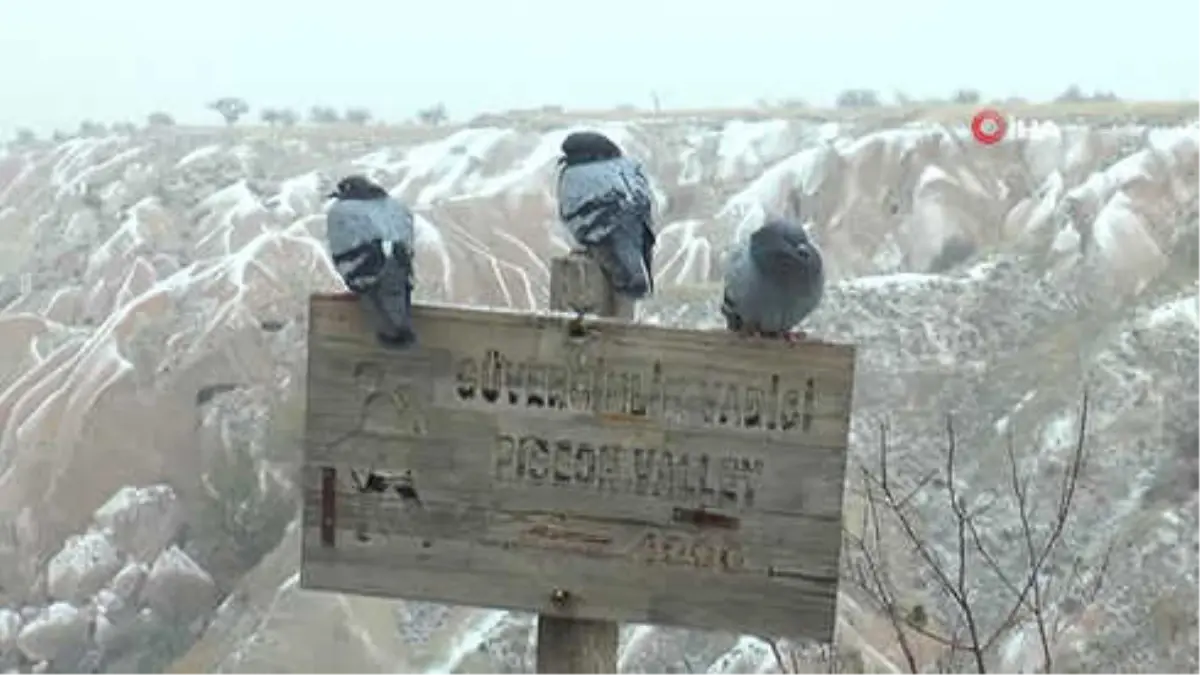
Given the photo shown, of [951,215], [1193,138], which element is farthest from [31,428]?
[1193,138]

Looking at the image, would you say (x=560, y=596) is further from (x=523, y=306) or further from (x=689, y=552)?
(x=523, y=306)

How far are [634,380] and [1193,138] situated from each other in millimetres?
18004

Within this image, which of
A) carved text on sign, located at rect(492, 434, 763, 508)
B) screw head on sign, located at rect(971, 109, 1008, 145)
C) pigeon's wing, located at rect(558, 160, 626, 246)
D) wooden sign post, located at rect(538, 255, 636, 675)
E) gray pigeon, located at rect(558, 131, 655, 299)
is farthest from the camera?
screw head on sign, located at rect(971, 109, 1008, 145)

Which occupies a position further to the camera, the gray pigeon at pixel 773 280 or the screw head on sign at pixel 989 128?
the screw head on sign at pixel 989 128

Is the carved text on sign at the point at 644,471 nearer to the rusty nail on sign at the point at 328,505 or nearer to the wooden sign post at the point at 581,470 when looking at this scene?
the wooden sign post at the point at 581,470

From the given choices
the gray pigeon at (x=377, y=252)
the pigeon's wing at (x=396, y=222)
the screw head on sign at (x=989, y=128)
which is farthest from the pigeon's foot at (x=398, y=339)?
the screw head on sign at (x=989, y=128)

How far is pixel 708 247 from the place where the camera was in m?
19.6

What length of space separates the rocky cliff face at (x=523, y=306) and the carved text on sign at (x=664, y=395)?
813 centimetres

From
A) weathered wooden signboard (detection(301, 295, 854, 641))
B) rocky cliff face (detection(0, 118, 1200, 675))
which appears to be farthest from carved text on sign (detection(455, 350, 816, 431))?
rocky cliff face (detection(0, 118, 1200, 675))

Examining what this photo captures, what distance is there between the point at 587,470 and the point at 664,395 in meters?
0.10

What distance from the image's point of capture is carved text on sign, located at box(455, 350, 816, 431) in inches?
60.9

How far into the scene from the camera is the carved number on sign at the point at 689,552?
1549mm

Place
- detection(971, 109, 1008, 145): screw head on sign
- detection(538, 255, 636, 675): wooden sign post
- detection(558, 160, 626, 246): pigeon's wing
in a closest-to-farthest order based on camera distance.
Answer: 1. detection(538, 255, 636, 675): wooden sign post
2. detection(558, 160, 626, 246): pigeon's wing
3. detection(971, 109, 1008, 145): screw head on sign

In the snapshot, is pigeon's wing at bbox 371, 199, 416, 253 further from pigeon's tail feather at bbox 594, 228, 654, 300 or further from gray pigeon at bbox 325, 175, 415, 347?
pigeon's tail feather at bbox 594, 228, 654, 300
